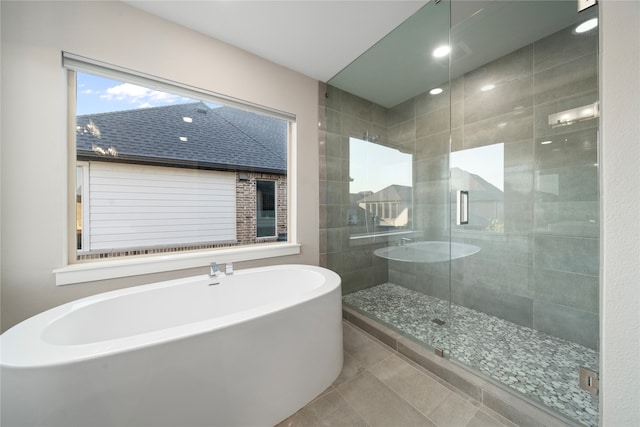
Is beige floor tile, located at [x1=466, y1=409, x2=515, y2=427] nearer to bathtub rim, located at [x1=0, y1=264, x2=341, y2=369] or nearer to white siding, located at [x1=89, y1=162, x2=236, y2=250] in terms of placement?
bathtub rim, located at [x1=0, y1=264, x2=341, y2=369]

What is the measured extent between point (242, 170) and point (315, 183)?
803 millimetres

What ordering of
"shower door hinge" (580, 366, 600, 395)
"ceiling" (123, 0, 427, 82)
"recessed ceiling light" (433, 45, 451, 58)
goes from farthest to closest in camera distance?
"recessed ceiling light" (433, 45, 451, 58) < "ceiling" (123, 0, 427, 82) < "shower door hinge" (580, 366, 600, 395)

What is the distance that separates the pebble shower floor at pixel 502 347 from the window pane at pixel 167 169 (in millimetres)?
1563

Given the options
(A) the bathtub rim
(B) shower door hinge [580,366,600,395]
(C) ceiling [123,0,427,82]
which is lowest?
(B) shower door hinge [580,366,600,395]

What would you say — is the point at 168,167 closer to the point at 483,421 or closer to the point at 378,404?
the point at 378,404

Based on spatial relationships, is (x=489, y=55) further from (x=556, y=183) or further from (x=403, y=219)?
(x=403, y=219)

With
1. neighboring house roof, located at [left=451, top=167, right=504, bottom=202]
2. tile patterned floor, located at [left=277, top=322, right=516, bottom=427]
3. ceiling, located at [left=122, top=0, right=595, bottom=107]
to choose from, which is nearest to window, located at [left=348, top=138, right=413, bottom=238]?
neighboring house roof, located at [left=451, top=167, right=504, bottom=202]

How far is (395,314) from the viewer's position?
2227 mm

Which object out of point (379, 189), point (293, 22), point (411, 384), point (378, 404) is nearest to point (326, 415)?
point (378, 404)

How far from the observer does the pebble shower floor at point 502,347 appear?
4.09ft

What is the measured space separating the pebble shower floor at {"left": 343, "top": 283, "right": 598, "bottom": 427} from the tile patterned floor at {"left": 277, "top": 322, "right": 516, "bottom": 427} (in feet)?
0.87

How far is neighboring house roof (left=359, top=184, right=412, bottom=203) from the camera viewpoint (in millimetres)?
2797

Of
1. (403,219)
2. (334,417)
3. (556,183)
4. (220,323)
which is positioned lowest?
(334,417)

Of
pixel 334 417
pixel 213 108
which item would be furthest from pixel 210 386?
pixel 213 108
